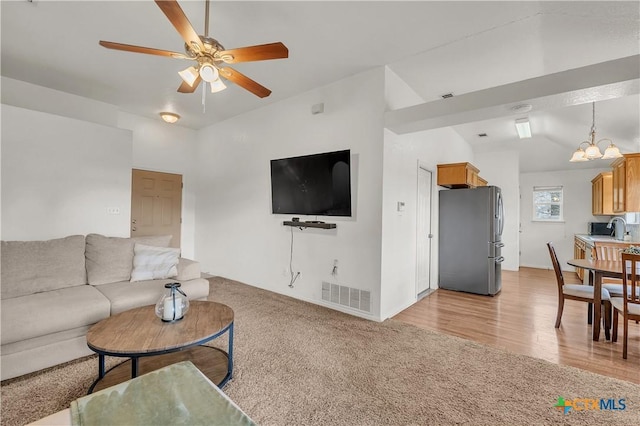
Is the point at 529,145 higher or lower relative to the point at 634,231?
higher

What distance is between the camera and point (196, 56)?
224 centimetres

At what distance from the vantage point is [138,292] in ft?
9.18

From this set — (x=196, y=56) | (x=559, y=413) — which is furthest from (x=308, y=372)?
(x=196, y=56)

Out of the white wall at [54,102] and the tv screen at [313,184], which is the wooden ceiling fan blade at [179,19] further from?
the white wall at [54,102]

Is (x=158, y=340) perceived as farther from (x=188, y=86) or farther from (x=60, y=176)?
(x=60, y=176)

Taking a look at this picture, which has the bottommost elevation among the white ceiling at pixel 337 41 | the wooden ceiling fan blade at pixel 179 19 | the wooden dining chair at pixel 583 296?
the wooden dining chair at pixel 583 296

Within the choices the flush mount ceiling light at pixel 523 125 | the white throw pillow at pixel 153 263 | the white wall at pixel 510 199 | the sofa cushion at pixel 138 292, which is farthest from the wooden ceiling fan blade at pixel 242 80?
the white wall at pixel 510 199

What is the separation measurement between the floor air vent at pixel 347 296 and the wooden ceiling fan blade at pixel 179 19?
2.94 metres

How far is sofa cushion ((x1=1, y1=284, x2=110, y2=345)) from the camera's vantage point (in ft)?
6.97

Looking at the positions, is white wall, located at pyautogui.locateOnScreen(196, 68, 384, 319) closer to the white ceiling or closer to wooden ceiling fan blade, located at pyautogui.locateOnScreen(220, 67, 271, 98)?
the white ceiling

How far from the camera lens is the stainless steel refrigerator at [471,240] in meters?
4.66

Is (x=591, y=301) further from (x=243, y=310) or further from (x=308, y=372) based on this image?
(x=243, y=310)

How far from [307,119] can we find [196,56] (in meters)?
2.06

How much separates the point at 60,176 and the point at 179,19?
3.44 m
